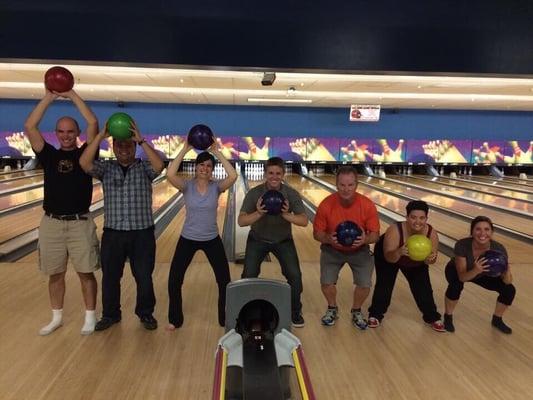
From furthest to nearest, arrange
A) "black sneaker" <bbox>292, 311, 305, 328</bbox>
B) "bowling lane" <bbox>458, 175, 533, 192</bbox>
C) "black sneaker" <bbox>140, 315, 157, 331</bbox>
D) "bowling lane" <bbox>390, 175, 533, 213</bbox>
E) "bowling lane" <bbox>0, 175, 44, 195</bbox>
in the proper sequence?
"bowling lane" <bbox>458, 175, 533, 192</bbox> → "bowling lane" <bbox>0, 175, 44, 195</bbox> → "bowling lane" <bbox>390, 175, 533, 213</bbox> → "black sneaker" <bbox>292, 311, 305, 328</bbox> → "black sneaker" <bbox>140, 315, 157, 331</bbox>

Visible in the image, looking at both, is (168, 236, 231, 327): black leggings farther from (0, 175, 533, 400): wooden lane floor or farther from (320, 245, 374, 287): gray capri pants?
(320, 245, 374, 287): gray capri pants

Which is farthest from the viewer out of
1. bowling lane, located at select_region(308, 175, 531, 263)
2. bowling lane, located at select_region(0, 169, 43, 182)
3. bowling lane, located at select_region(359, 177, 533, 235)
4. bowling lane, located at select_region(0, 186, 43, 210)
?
bowling lane, located at select_region(0, 169, 43, 182)

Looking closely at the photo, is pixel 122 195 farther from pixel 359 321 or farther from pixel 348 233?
pixel 359 321

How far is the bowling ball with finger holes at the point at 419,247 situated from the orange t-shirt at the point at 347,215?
23 cm

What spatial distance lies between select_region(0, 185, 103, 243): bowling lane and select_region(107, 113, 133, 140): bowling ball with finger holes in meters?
3.18

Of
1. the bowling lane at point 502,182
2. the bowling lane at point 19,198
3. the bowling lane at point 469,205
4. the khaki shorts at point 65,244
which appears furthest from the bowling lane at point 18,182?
the bowling lane at point 502,182

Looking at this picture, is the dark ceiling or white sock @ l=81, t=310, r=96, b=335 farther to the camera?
the dark ceiling

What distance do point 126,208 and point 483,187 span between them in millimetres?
9871

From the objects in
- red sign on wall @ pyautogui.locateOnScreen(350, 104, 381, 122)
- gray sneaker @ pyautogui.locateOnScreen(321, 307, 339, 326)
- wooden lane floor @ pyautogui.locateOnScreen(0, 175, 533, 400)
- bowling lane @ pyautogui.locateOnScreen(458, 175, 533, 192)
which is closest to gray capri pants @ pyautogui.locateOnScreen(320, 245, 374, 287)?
gray sneaker @ pyautogui.locateOnScreen(321, 307, 339, 326)

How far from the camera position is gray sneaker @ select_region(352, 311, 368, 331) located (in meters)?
2.78

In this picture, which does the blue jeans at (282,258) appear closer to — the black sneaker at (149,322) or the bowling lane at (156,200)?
the black sneaker at (149,322)

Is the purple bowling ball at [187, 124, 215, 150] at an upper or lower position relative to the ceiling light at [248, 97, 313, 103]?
lower

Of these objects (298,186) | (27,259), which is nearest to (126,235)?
(27,259)

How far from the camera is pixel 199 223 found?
261 centimetres
